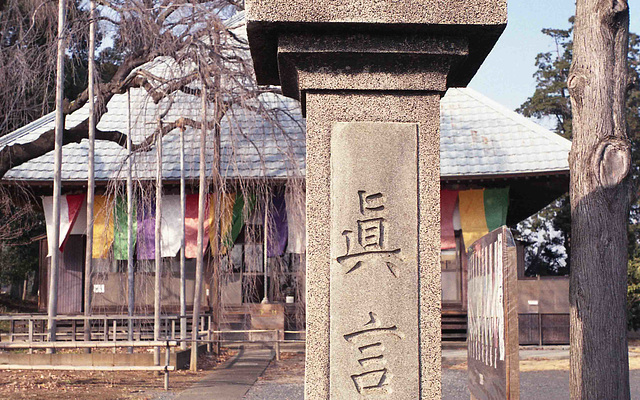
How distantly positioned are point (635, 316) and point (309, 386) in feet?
69.3

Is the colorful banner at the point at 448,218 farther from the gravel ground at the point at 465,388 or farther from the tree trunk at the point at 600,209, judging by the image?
the tree trunk at the point at 600,209

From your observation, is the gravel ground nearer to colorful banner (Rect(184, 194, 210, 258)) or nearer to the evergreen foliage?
colorful banner (Rect(184, 194, 210, 258))

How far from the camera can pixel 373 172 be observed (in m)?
3.66

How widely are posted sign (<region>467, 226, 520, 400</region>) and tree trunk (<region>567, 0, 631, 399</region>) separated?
2487 mm

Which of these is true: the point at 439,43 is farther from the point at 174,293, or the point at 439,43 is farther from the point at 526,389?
the point at 174,293

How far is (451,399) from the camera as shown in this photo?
33.6ft

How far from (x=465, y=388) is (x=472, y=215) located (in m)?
6.95

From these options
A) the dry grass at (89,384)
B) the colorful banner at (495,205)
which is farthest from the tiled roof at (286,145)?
the dry grass at (89,384)

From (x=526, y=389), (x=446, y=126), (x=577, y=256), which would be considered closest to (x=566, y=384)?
(x=526, y=389)

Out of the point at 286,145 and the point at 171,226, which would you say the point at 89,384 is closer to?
the point at 171,226

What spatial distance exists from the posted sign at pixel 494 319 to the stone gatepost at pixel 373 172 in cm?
32

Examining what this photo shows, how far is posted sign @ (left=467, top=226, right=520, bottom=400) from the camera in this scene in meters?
3.39

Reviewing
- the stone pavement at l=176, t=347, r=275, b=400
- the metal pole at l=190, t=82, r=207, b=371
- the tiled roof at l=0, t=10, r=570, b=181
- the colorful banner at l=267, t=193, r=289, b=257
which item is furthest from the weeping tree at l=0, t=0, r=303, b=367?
the colorful banner at l=267, t=193, r=289, b=257

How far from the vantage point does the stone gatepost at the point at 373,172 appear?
11.6 ft
